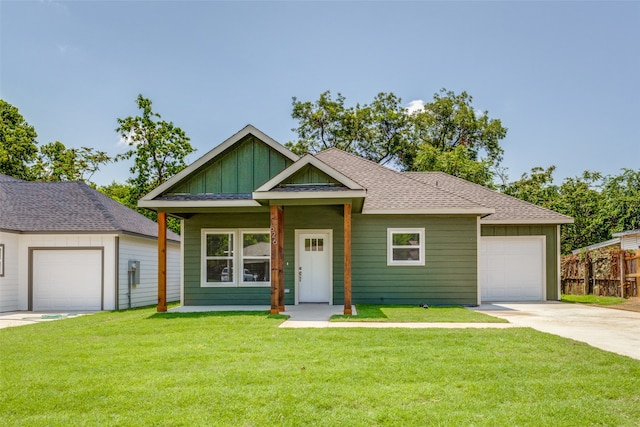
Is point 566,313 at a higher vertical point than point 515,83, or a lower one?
lower

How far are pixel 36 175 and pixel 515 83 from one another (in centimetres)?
2758

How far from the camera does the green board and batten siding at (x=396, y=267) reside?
14.2 m

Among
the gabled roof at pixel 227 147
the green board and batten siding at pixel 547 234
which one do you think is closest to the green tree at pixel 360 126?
the green board and batten siding at pixel 547 234

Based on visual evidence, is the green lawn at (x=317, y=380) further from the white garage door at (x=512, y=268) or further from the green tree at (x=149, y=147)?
the green tree at (x=149, y=147)

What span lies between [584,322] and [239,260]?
872 cm

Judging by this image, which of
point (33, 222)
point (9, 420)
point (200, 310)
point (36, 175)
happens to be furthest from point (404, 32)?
point (36, 175)

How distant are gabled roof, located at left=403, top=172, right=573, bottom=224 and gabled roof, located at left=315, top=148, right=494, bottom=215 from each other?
3.90 ft

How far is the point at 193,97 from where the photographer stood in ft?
78.1

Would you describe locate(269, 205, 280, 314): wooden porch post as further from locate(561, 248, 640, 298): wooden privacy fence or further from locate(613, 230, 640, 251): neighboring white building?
locate(613, 230, 640, 251): neighboring white building

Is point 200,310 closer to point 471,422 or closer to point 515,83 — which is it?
point 471,422

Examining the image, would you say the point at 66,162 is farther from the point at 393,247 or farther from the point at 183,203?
the point at 393,247

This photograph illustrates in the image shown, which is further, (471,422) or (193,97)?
(193,97)

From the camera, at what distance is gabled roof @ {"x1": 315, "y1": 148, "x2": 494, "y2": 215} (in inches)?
552

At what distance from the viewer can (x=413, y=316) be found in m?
11.0
